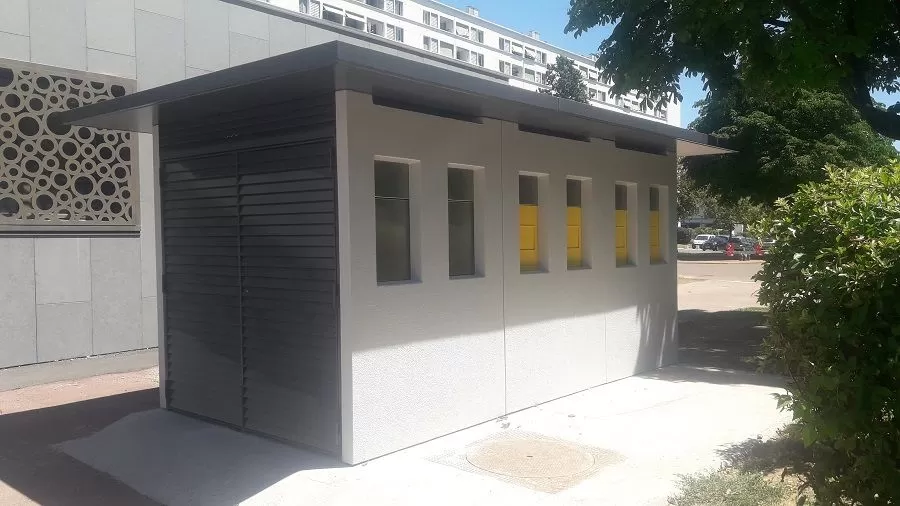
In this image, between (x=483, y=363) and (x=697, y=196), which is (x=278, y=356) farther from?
(x=697, y=196)

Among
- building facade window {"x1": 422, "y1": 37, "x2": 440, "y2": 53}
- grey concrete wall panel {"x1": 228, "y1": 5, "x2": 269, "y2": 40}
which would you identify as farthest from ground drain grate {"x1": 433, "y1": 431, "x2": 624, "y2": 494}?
building facade window {"x1": 422, "y1": 37, "x2": 440, "y2": 53}

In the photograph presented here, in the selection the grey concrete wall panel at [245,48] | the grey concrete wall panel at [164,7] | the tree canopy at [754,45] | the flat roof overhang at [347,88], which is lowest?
the flat roof overhang at [347,88]

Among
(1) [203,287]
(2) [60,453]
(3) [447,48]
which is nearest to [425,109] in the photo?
(1) [203,287]

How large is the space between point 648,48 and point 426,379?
4.54m

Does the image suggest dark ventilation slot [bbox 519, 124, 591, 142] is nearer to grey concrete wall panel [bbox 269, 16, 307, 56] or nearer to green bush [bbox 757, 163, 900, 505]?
green bush [bbox 757, 163, 900, 505]

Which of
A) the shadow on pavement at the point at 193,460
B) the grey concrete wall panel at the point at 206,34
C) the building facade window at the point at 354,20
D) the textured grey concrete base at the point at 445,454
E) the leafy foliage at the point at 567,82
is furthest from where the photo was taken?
the building facade window at the point at 354,20

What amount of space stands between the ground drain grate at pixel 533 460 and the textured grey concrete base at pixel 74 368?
648 centimetres

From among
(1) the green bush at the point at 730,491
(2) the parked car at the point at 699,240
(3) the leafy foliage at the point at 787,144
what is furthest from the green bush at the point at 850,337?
(2) the parked car at the point at 699,240

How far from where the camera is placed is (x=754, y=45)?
Answer: 6316mm

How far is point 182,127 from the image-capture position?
7.61 metres

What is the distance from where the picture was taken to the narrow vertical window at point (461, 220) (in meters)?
7.32

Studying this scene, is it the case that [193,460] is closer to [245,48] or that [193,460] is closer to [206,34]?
[206,34]

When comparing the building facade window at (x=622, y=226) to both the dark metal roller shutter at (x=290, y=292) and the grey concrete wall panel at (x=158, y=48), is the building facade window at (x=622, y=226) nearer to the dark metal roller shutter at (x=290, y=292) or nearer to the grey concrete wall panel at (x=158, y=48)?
the dark metal roller shutter at (x=290, y=292)

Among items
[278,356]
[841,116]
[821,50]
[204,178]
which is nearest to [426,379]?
[278,356]
